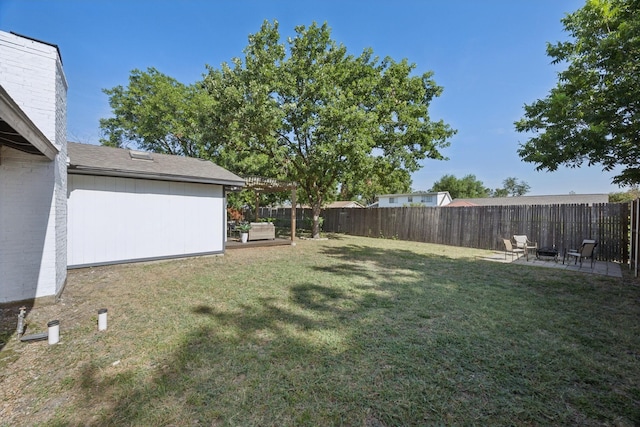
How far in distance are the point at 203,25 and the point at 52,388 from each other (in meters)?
12.3

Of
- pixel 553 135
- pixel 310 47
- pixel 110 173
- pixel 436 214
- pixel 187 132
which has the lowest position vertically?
pixel 436 214

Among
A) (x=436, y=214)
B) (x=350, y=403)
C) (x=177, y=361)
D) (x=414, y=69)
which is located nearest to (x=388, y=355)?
(x=350, y=403)

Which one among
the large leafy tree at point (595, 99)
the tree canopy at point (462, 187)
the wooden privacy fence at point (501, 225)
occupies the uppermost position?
the tree canopy at point (462, 187)

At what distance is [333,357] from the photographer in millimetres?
2885

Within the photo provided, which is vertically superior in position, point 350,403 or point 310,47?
point 310,47

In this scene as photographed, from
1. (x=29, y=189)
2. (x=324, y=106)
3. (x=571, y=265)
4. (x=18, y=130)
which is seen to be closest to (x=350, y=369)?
(x=18, y=130)

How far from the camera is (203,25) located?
34.6 ft

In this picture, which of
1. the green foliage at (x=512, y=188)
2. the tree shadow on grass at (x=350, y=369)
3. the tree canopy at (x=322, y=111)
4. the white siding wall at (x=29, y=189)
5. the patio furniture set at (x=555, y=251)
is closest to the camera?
the tree shadow on grass at (x=350, y=369)

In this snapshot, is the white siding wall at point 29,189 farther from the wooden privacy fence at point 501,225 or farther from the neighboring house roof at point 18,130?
the wooden privacy fence at point 501,225

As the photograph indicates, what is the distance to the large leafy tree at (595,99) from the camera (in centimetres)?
534

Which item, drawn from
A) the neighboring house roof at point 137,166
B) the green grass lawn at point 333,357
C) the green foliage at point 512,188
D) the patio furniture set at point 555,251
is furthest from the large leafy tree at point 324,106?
the green foliage at point 512,188

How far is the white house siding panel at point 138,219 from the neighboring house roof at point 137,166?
1.12 feet

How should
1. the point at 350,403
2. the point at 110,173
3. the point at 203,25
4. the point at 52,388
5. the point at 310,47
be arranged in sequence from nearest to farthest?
the point at 350,403, the point at 52,388, the point at 110,173, the point at 203,25, the point at 310,47

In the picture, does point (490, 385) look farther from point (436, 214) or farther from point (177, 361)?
point (436, 214)
